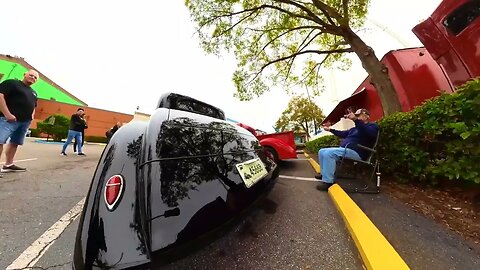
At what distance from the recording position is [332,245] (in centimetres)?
166

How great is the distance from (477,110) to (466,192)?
3.08 feet

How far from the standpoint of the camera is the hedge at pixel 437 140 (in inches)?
86.6

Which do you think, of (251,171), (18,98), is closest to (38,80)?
(18,98)

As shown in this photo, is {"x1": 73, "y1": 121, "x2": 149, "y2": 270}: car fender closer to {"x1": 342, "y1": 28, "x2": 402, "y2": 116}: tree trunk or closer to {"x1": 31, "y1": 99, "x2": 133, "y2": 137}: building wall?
{"x1": 342, "y1": 28, "x2": 402, "y2": 116}: tree trunk

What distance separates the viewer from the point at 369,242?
1.58 metres

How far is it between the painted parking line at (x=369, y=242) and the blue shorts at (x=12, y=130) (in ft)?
15.3

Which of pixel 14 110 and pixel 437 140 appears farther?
pixel 14 110

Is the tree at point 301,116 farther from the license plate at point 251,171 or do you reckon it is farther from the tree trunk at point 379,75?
the license plate at point 251,171

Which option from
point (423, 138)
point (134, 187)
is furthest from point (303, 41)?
point (134, 187)

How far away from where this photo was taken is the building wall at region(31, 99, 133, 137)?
2733 cm

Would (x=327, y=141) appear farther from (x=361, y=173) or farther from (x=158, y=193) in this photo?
(x=158, y=193)

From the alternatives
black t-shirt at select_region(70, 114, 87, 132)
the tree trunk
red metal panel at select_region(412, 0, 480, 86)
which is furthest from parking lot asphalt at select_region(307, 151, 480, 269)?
black t-shirt at select_region(70, 114, 87, 132)

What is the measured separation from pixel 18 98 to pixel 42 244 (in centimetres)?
310

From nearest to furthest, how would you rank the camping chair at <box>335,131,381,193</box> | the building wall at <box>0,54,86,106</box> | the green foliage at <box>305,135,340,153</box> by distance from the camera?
the camping chair at <box>335,131,381,193</box>, the green foliage at <box>305,135,340,153</box>, the building wall at <box>0,54,86,106</box>
